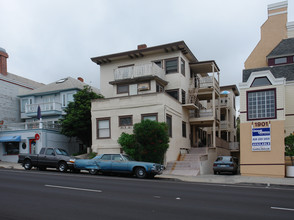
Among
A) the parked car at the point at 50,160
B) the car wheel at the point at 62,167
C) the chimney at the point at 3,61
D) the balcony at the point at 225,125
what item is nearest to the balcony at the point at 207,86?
the balcony at the point at 225,125

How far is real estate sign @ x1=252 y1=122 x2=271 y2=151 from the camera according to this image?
2094cm

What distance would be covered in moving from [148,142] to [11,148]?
17.1 metres

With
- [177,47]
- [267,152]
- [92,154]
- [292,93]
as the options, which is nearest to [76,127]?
[92,154]

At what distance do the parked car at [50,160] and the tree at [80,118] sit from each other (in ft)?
25.5

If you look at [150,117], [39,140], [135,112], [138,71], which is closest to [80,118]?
[39,140]

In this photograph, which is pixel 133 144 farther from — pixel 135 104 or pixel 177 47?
pixel 177 47

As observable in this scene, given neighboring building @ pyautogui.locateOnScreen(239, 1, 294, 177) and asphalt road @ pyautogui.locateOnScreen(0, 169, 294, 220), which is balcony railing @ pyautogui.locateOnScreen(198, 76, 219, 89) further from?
asphalt road @ pyautogui.locateOnScreen(0, 169, 294, 220)

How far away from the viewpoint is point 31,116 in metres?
36.9

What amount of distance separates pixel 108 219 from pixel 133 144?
16.5 m

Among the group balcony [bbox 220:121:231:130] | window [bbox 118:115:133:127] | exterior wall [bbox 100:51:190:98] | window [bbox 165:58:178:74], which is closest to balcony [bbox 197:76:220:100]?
exterior wall [bbox 100:51:190:98]

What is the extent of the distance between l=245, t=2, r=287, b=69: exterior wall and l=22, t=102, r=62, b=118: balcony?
23091 mm

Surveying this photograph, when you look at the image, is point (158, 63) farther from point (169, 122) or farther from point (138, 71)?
point (169, 122)

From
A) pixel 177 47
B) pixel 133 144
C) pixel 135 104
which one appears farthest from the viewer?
pixel 177 47

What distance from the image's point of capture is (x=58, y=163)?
67.8 feet
